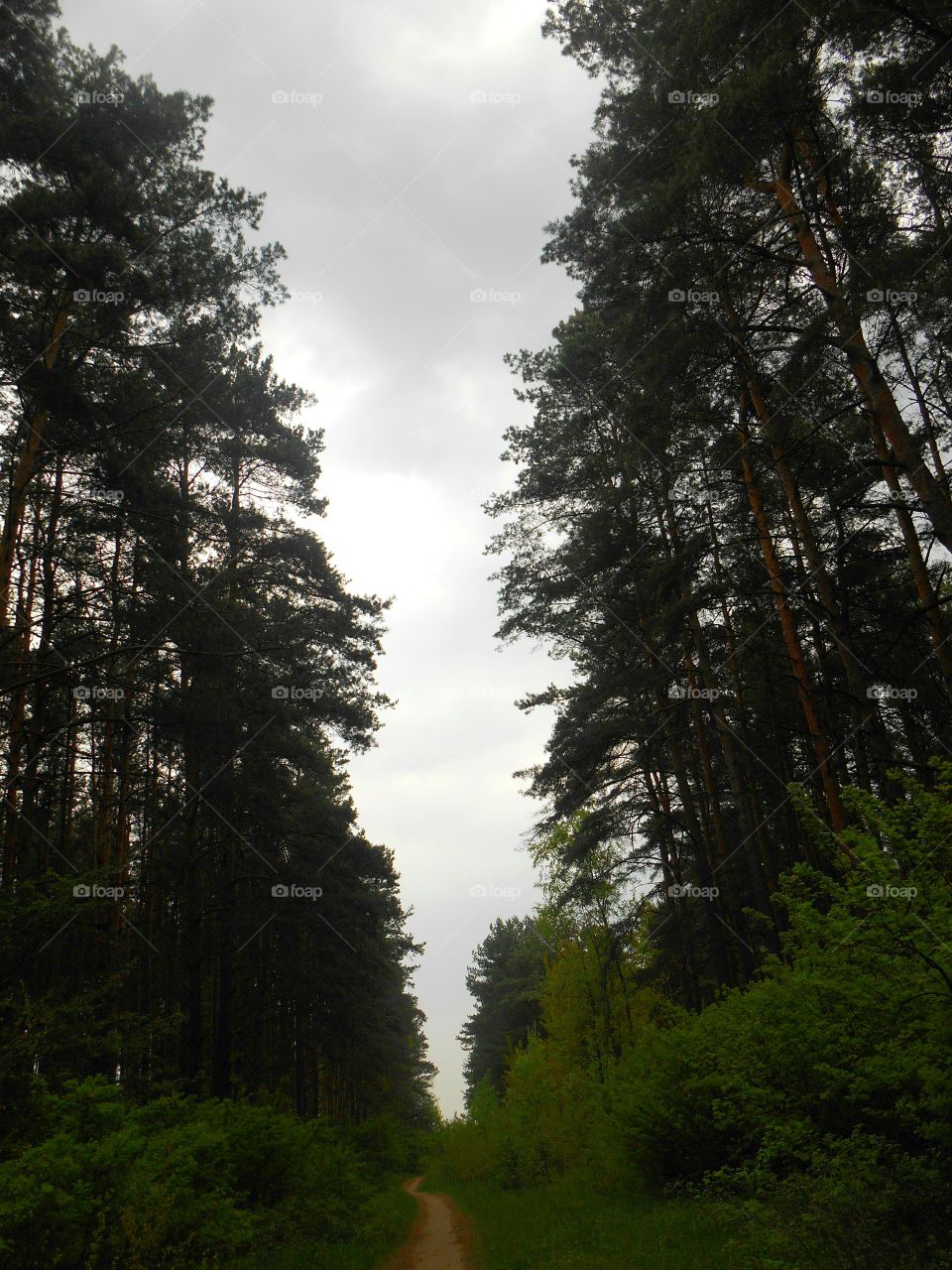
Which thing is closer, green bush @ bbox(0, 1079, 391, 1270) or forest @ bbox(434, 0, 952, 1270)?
green bush @ bbox(0, 1079, 391, 1270)

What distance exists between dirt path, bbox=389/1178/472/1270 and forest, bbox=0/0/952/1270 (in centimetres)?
17

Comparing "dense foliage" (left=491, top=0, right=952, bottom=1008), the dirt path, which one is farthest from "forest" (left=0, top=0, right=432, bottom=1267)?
"dense foliage" (left=491, top=0, right=952, bottom=1008)

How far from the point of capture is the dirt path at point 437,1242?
34.6 feet

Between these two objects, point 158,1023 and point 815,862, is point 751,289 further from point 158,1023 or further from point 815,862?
point 158,1023

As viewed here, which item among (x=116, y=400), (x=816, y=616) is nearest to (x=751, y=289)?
(x=816, y=616)

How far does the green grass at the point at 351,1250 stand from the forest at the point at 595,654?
0.12 m

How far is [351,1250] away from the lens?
10250 millimetres

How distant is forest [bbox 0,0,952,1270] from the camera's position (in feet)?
19.8

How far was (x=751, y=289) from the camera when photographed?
1121 cm

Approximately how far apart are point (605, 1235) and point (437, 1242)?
19.9 ft

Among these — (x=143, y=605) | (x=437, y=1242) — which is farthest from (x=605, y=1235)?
(x=143, y=605)

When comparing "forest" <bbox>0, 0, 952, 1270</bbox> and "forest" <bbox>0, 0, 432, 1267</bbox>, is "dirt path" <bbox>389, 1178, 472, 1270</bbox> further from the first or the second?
"forest" <bbox>0, 0, 432, 1267</bbox>

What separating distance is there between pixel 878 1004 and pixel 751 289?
9.94 meters

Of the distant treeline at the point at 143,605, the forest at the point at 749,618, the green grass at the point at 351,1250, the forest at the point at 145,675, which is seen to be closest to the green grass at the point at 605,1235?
the forest at the point at 749,618
